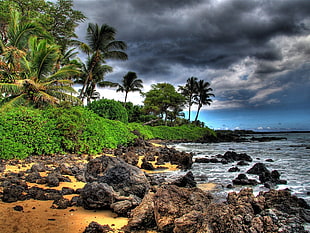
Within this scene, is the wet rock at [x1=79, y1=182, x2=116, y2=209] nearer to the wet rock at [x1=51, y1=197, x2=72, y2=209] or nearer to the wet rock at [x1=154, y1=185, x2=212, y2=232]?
the wet rock at [x1=51, y1=197, x2=72, y2=209]

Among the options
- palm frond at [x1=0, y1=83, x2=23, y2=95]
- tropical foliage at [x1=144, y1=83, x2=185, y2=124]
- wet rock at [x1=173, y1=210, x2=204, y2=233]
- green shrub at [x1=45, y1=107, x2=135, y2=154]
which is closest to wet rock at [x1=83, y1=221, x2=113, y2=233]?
wet rock at [x1=173, y1=210, x2=204, y2=233]

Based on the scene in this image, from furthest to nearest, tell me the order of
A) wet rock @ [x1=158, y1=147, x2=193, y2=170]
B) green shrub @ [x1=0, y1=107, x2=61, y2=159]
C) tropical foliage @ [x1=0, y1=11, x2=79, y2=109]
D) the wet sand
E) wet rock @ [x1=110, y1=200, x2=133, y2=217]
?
tropical foliage @ [x1=0, y1=11, x2=79, y2=109]
wet rock @ [x1=158, y1=147, x2=193, y2=170]
green shrub @ [x1=0, y1=107, x2=61, y2=159]
wet rock @ [x1=110, y1=200, x2=133, y2=217]
the wet sand

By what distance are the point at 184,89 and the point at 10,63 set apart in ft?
135

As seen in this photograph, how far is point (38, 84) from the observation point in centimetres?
1526

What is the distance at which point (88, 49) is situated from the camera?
26.0m

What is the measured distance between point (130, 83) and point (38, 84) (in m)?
27.7

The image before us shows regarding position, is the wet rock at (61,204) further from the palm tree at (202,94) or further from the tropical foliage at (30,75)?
the palm tree at (202,94)

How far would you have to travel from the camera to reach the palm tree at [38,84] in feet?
47.5

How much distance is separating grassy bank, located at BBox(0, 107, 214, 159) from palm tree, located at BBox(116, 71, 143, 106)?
2896 cm

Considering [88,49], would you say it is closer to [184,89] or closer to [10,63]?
[10,63]

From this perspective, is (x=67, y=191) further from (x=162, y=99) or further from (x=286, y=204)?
(x=162, y=99)

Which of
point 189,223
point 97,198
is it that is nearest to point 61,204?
point 97,198

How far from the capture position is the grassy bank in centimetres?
890

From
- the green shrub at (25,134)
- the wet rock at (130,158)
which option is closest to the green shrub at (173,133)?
the wet rock at (130,158)
